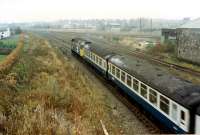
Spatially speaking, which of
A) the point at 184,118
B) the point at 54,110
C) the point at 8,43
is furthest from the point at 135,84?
the point at 8,43

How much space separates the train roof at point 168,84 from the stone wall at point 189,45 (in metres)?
17.1

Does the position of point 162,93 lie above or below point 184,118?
above

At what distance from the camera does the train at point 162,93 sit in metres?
11.0

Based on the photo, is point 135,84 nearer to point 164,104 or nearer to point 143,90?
point 143,90

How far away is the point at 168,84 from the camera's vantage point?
44.5ft

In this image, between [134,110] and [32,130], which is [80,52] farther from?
[32,130]

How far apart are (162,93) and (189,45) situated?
2414 centimetres

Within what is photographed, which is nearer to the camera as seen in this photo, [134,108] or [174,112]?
[174,112]

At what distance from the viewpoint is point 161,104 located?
44.0 feet

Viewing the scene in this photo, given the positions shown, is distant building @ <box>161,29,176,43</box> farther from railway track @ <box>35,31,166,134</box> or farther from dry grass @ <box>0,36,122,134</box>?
dry grass @ <box>0,36,122,134</box>

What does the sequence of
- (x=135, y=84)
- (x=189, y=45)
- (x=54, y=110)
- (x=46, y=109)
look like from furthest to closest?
(x=189, y=45) < (x=135, y=84) < (x=54, y=110) < (x=46, y=109)

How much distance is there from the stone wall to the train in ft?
50.0

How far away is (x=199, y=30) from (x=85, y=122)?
25761 mm

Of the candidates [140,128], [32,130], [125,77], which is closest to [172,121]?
[140,128]
